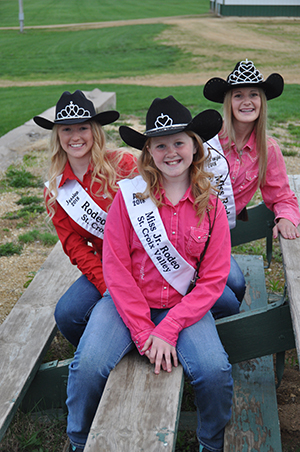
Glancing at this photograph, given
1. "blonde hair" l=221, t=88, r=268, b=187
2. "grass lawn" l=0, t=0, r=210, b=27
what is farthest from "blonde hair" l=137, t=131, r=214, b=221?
"grass lawn" l=0, t=0, r=210, b=27

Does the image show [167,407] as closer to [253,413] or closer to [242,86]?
[253,413]

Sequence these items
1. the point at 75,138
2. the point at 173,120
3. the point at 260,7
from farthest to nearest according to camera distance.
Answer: the point at 260,7 → the point at 75,138 → the point at 173,120

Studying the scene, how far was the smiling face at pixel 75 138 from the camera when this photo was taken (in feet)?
9.60

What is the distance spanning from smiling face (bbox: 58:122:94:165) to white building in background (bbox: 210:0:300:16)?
42394mm

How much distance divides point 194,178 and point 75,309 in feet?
3.41

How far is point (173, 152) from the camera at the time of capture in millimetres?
2426

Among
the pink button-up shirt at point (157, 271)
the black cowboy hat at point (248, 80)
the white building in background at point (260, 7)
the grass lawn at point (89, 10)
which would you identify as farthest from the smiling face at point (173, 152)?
the grass lawn at point (89, 10)

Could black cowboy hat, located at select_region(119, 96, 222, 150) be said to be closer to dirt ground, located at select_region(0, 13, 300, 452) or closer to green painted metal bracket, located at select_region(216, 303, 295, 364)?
green painted metal bracket, located at select_region(216, 303, 295, 364)

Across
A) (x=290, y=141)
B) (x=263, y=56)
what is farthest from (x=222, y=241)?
(x=263, y=56)

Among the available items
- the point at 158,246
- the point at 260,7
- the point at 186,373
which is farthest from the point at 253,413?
the point at 260,7

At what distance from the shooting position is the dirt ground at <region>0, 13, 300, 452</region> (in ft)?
10.3

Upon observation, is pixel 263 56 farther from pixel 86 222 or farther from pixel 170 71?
pixel 86 222

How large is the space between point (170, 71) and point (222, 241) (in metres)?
21.7

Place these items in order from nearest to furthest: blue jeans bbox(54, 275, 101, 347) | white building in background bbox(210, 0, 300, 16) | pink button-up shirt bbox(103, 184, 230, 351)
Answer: pink button-up shirt bbox(103, 184, 230, 351)
blue jeans bbox(54, 275, 101, 347)
white building in background bbox(210, 0, 300, 16)
